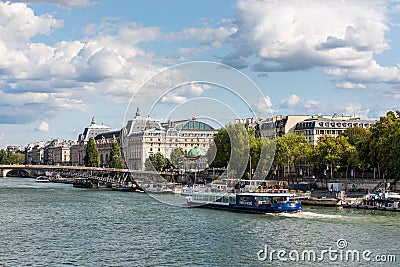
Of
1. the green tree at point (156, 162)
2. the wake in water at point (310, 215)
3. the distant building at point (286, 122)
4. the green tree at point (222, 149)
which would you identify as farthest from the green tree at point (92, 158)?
the wake in water at point (310, 215)

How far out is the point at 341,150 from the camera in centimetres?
7519

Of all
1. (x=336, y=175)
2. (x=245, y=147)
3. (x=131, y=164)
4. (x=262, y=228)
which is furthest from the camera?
(x=131, y=164)

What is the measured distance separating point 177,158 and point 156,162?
3.64 m

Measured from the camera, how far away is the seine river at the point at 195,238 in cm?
3117

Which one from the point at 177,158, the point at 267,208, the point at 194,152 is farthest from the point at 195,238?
the point at 177,158

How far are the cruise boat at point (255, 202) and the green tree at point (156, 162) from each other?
152 ft

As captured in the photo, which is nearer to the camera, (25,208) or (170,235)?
(170,235)

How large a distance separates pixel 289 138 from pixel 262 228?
138ft

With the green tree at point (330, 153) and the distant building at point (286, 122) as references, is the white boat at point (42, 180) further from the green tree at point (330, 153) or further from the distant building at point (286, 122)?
the green tree at point (330, 153)

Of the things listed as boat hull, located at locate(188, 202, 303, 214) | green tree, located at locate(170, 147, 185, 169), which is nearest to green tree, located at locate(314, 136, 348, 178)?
boat hull, located at locate(188, 202, 303, 214)

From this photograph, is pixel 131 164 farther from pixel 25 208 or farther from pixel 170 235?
pixel 170 235

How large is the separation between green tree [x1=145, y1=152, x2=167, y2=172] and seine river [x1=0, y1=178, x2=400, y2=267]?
5055cm

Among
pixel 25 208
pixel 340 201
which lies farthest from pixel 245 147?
pixel 25 208

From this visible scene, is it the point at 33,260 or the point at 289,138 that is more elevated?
the point at 289,138
